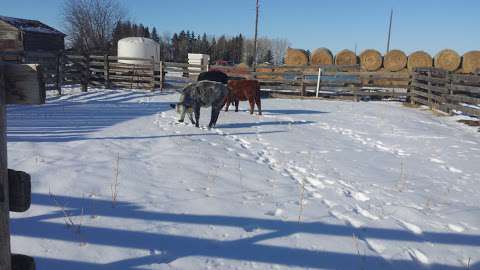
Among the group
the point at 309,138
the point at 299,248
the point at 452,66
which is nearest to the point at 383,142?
the point at 309,138

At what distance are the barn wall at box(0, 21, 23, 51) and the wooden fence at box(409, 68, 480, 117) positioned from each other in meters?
29.0

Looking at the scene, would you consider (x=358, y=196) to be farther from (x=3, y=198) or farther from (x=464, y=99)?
(x=464, y=99)

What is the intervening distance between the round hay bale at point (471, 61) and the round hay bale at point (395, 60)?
3.44 metres

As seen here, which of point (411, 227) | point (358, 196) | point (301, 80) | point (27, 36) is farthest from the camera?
point (27, 36)

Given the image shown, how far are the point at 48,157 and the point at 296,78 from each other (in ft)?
52.8

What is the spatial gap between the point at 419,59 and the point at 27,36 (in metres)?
30.6

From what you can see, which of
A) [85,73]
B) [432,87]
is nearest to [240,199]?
[432,87]

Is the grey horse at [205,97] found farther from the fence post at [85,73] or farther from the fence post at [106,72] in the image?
the fence post at [106,72]

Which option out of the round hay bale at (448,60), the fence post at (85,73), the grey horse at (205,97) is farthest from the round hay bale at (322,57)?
the grey horse at (205,97)

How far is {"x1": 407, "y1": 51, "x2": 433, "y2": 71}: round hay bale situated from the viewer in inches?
966

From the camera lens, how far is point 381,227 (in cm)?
362

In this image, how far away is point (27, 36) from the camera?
3188cm

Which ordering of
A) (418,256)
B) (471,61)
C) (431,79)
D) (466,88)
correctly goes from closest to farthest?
(418,256)
(466,88)
(431,79)
(471,61)

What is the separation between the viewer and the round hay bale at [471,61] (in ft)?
76.1
